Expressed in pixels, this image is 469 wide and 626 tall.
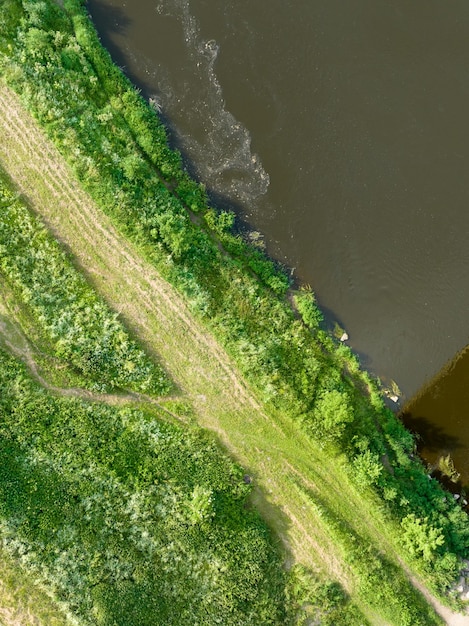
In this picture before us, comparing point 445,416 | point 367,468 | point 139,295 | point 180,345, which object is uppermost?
point 445,416

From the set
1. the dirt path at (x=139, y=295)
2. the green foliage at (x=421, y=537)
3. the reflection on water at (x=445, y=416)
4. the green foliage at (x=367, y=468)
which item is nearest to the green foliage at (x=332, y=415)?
the green foliage at (x=367, y=468)

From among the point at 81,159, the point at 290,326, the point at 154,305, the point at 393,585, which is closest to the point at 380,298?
the point at 290,326

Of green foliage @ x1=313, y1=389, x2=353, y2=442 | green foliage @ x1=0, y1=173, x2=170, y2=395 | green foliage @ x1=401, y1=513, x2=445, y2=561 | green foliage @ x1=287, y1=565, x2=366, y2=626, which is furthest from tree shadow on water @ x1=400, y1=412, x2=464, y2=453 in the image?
green foliage @ x1=0, y1=173, x2=170, y2=395

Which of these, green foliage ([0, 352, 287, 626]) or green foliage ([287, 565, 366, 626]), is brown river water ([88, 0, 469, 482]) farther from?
green foliage ([0, 352, 287, 626])

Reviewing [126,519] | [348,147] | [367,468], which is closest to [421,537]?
[367,468]

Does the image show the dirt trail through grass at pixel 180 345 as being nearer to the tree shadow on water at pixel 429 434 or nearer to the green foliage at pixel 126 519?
the green foliage at pixel 126 519

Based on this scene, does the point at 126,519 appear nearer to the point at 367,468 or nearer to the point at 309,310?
the point at 367,468
